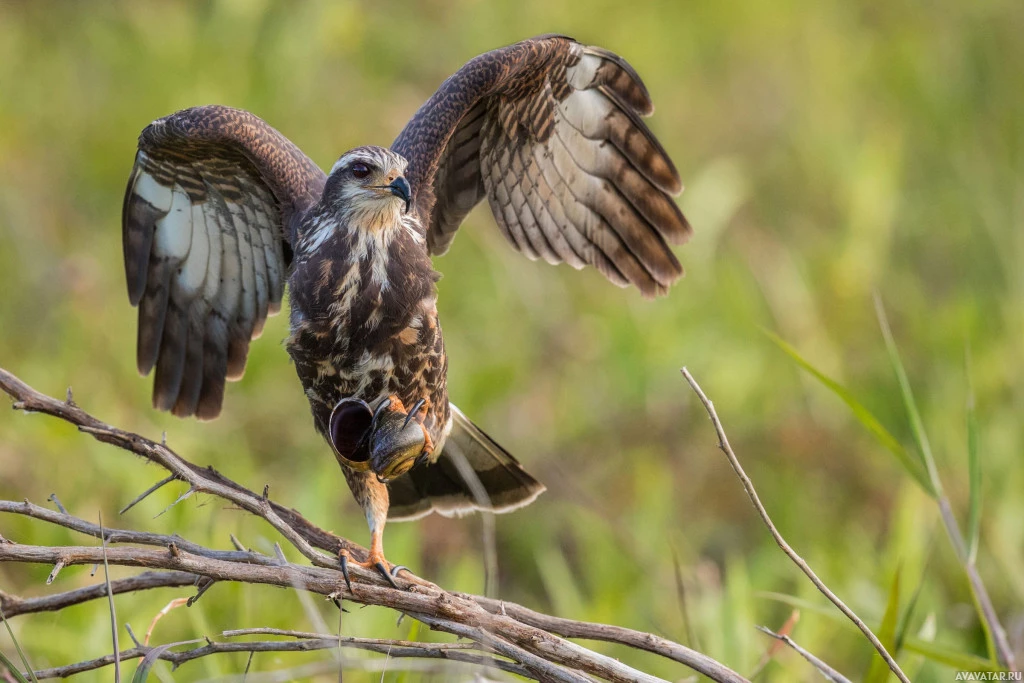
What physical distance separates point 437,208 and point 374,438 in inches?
63.6

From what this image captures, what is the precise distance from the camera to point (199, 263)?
203 inches

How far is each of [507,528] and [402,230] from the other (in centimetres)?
284

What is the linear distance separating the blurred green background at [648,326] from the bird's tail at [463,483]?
1.42 ft

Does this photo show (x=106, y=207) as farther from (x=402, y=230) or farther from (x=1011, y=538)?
(x=1011, y=538)

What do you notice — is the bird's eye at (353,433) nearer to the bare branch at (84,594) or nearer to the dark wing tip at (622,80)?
the bare branch at (84,594)

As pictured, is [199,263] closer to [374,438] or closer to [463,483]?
[463,483]

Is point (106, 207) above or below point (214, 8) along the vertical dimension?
below

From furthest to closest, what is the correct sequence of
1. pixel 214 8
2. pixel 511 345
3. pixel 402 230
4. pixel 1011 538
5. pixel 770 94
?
pixel 770 94
pixel 214 8
pixel 511 345
pixel 1011 538
pixel 402 230

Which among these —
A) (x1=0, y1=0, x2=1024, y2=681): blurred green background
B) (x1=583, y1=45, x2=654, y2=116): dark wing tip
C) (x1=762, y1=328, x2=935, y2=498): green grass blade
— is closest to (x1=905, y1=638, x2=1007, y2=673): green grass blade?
(x1=0, y1=0, x2=1024, y2=681): blurred green background

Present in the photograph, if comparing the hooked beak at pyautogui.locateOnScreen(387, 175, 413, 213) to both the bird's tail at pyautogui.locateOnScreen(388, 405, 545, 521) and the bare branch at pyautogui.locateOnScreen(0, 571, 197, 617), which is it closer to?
the bird's tail at pyautogui.locateOnScreen(388, 405, 545, 521)

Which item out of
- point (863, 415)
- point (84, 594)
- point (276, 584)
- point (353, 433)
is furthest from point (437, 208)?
point (84, 594)

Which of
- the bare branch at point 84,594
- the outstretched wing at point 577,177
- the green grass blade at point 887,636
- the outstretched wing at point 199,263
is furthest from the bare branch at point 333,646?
the outstretched wing at point 577,177

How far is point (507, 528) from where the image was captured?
6707 mm

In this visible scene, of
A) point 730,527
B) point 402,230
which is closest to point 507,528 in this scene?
point 730,527
